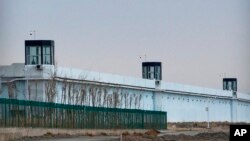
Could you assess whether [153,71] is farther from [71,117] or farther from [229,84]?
[71,117]

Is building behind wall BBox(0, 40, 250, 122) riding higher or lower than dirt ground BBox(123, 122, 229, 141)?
higher

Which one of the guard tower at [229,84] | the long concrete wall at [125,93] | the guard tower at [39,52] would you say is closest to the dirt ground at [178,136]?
the long concrete wall at [125,93]

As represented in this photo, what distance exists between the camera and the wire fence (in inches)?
1631

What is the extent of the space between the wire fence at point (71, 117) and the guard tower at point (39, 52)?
7.61 m

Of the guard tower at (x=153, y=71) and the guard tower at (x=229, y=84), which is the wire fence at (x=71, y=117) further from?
the guard tower at (x=229, y=84)

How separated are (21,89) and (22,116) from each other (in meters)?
17.3

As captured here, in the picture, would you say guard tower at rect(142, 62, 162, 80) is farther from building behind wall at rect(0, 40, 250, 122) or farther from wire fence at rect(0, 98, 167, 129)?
wire fence at rect(0, 98, 167, 129)

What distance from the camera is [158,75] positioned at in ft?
294

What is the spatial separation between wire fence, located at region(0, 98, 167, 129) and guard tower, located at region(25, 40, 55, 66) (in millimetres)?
7608

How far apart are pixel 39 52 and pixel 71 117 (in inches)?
496

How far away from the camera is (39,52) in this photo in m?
61.8

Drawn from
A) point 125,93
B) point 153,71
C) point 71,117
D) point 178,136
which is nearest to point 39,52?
point 71,117

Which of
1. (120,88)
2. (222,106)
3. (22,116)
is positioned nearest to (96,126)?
(22,116)

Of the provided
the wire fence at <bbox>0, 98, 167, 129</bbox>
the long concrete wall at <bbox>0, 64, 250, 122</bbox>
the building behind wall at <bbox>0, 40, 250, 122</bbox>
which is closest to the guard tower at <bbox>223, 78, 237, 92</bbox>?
the long concrete wall at <bbox>0, 64, 250, 122</bbox>
